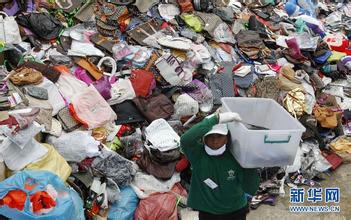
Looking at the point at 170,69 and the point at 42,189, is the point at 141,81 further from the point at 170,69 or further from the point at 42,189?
the point at 42,189

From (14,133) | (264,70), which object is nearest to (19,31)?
(14,133)

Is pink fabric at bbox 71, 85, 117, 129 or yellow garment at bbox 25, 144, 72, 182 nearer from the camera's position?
yellow garment at bbox 25, 144, 72, 182

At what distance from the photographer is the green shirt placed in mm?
3461

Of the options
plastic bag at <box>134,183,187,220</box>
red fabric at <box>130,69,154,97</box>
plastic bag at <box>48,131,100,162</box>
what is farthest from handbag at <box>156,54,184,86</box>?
plastic bag at <box>134,183,187,220</box>

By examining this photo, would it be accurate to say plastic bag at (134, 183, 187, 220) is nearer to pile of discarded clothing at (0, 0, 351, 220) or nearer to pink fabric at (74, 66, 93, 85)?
pile of discarded clothing at (0, 0, 351, 220)

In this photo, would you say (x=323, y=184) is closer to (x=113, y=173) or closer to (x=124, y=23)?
(x=113, y=173)

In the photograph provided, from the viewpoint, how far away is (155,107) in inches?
235

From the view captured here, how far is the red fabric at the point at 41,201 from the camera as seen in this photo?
3.69 metres

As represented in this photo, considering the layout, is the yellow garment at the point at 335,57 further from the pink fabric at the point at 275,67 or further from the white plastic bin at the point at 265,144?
the white plastic bin at the point at 265,144

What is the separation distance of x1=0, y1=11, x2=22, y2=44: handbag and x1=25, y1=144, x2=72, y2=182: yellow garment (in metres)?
2.03

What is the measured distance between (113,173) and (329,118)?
3390 mm

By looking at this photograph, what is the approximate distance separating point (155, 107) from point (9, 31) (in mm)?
2079

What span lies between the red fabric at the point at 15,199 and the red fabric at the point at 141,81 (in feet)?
8.31

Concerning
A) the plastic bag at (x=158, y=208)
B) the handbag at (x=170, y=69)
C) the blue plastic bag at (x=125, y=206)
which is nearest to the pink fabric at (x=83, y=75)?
the handbag at (x=170, y=69)
